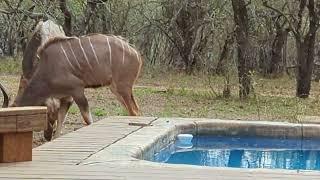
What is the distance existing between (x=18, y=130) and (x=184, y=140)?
128 inches

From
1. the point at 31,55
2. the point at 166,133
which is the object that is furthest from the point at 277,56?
the point at 166,133

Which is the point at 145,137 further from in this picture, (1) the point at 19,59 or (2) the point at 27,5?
(1) the point at 19,59

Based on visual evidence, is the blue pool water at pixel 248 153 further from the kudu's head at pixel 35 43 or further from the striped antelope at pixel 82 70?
the kudu's head at pixel 35 43

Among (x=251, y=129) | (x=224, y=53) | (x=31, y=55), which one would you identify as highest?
(x=31, y=55)

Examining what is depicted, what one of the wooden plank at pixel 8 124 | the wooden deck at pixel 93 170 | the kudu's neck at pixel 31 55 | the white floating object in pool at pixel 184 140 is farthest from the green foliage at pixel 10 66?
the wooden plank at pixel 8 124

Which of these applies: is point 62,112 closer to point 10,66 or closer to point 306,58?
point 306,58

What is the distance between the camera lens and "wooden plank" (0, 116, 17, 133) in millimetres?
5344

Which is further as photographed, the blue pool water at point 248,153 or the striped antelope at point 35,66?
the striped antelope at point 35,66

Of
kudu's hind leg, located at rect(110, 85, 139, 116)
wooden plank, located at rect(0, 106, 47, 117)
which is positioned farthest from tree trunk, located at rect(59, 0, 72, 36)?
wooden plank, located at rect(0, 106, 47, 117)

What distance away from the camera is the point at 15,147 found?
5523mm

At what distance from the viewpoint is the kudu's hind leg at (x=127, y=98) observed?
10023 mm

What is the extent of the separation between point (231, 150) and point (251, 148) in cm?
25

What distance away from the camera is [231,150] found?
8.88 m

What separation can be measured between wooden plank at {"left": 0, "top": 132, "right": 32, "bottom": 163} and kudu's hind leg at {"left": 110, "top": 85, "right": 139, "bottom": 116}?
439 centimetres
